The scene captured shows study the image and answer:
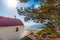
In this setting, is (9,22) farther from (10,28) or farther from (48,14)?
(48,14)

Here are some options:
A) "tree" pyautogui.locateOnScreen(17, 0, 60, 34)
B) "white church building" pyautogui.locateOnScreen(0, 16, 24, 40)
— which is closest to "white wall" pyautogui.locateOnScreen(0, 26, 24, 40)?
"white church building" pyautogui.locateOnScreen(0, 16, 24, 40)

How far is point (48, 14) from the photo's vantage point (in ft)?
4.61

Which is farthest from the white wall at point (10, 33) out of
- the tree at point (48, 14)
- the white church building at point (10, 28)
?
the tree at point (48, 14)

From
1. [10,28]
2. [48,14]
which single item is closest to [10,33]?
[10,28]

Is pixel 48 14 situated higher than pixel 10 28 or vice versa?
pixel 48 14

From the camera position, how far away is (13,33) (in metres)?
1.42

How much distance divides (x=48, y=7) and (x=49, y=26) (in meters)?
0.16

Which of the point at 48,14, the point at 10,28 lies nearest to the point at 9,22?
the point at 10,28

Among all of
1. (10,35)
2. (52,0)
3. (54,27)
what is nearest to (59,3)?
(52,0)

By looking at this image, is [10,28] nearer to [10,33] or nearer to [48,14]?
[10,33]

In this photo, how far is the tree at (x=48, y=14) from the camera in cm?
140

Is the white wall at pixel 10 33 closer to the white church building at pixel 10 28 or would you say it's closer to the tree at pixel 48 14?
the white church building at pixel 10 28

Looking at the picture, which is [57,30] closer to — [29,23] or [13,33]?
[29,23]

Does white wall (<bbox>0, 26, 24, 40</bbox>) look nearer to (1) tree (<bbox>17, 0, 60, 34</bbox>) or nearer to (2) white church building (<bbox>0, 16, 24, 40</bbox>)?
(2) white church building (<bbox>0, 16, 24, 40</bbox>)
